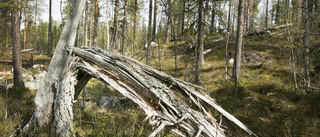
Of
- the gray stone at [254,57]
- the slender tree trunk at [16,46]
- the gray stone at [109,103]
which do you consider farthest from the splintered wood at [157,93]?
the gray stone at [254,57]

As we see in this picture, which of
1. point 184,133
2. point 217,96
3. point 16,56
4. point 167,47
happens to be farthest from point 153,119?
point 167,47

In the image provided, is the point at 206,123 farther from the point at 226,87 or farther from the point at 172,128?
the point at 226,87

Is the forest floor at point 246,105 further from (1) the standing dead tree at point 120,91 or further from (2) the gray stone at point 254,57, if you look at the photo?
(1) the standing dead tree at point 120,91

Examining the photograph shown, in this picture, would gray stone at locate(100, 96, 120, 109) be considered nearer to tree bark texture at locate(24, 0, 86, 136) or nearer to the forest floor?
the forest floor

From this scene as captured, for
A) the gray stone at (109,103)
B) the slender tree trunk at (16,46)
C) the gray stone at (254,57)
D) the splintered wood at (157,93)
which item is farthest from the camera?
the gray stone at (254,57)

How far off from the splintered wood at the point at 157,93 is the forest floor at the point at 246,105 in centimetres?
39

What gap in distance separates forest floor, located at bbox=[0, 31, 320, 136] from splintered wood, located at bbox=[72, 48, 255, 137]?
385 millimetres

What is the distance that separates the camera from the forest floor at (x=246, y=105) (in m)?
4.28

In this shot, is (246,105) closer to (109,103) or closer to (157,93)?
(109,103)

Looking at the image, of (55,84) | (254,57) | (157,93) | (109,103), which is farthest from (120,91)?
(254,57)

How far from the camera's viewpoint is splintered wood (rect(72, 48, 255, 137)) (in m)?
2.45

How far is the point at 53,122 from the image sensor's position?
3.31 m

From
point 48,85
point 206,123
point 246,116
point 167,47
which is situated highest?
point 167,47

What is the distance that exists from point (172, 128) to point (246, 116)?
208 inches
